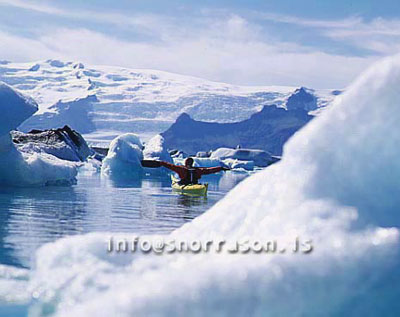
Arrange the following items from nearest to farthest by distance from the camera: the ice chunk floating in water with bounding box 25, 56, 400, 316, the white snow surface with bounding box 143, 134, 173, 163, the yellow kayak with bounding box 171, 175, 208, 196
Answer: the ice chunk floating in water with bounding box 25, 56, 400, 316 < the yellow kayak with bounding box 171, 175, 208, 196 < the white snow surface with bounding box 143, 134, 173, 163

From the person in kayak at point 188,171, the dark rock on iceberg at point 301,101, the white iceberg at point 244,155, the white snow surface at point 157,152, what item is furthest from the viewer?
the dark rock on iceberg at point 301,101

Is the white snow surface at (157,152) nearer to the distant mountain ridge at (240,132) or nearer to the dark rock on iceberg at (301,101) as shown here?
the distant mountain ridge at (240,132)

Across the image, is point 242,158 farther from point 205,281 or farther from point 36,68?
point 36,68

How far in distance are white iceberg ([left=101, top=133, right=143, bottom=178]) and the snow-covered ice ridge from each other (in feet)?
183

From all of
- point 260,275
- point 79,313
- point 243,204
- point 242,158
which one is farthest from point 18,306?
point 242,158

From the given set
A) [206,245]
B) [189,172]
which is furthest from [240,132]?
[206,245]

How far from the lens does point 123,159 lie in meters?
29.5

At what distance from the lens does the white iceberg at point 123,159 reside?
29.4 meters

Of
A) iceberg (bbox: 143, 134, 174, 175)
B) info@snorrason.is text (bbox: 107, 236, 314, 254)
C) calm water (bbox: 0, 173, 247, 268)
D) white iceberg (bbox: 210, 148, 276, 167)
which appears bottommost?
white iceberg (bbox: 210, 148, 276, 167)

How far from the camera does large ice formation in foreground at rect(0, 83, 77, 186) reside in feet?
50.6

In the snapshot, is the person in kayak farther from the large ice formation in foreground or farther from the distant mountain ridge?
the distant mountain ridge

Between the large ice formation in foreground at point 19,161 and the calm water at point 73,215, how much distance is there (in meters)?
0.77

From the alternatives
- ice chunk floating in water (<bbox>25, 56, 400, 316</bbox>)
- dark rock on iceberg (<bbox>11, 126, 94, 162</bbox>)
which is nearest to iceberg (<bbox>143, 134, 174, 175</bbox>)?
dark rock on iceberg (<bbox>11, 126, 94, 162</bbox>)

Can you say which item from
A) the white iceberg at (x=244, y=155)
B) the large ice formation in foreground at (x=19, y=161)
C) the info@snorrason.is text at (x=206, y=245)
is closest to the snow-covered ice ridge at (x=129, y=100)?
the white iceberg at (x=244, y=155)
